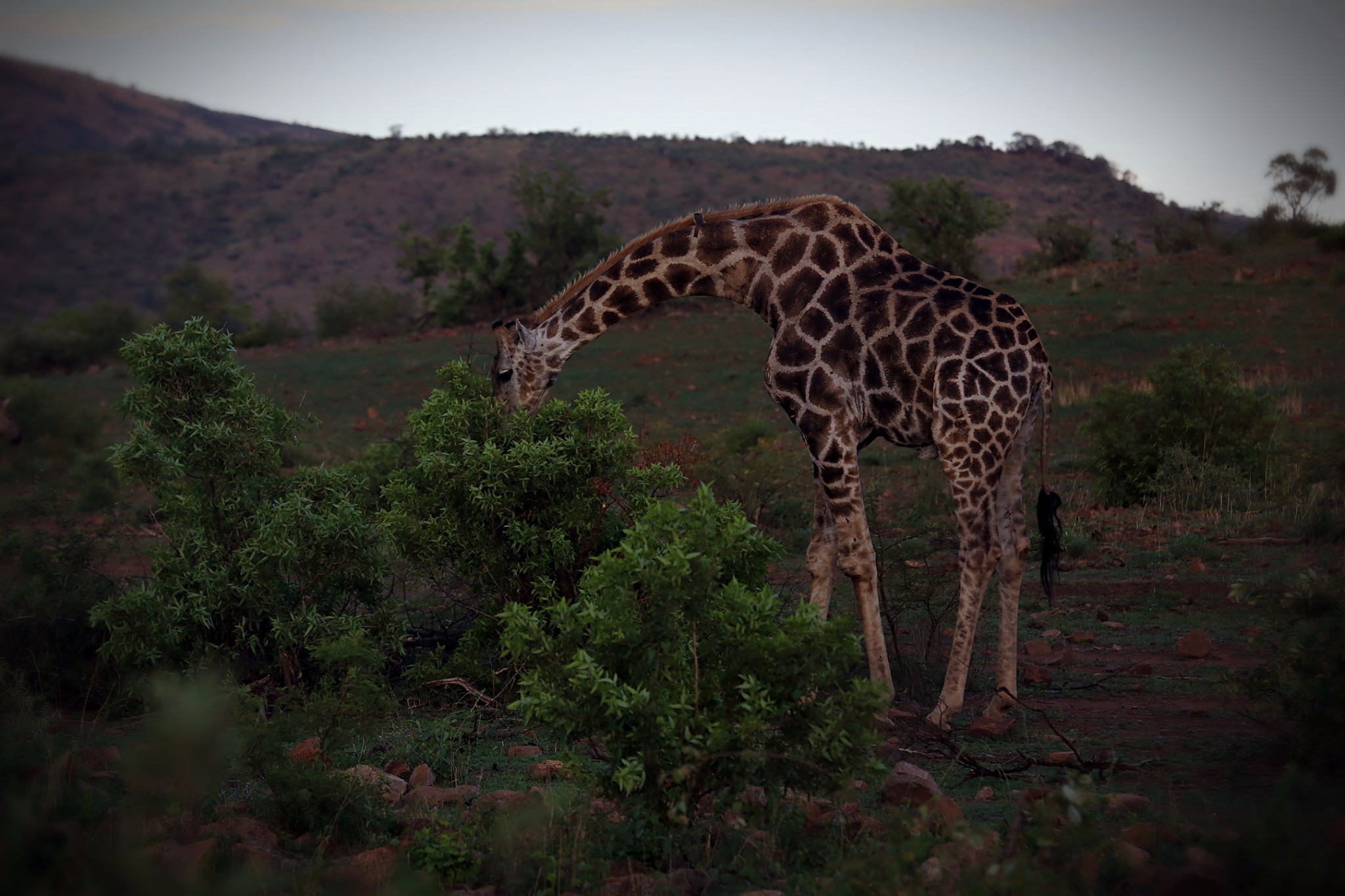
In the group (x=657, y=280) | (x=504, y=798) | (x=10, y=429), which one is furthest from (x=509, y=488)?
(x=10, y=429)

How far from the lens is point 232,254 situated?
61.1 meters

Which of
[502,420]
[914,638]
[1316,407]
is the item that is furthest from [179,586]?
[1316,407]

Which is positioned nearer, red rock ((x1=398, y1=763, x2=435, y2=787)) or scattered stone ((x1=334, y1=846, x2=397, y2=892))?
scattered stone ((x1=334, y1=846, x2=397, y2=892))

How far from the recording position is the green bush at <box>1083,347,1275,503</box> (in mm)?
12961

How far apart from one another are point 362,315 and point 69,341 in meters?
8.41

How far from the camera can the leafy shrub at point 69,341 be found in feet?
104

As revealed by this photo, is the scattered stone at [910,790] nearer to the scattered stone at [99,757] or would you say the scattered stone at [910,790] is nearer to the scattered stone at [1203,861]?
the scattered stone at [1203,861]

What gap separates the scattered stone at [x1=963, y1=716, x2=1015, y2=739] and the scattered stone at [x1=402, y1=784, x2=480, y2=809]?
2.79 metres

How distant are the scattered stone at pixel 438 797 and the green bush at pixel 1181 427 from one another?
10015 millimetres

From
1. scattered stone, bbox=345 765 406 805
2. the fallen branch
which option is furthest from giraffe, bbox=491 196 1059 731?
scattered stone, bbox=345 765 406 805

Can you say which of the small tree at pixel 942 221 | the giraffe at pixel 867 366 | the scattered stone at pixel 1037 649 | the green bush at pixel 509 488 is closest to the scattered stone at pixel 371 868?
the green bush at pixel 509 488

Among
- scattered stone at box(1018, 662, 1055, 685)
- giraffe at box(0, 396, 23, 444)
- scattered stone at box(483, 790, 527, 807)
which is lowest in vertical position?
giraffe at box(0, 396, 23, 444)

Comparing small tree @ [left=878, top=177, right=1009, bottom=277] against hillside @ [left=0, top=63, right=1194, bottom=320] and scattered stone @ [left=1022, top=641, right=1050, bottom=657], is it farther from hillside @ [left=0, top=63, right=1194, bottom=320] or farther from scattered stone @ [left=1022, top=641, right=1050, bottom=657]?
scattered stone @ [left=1022, top=641, right=1050, bottom=657]

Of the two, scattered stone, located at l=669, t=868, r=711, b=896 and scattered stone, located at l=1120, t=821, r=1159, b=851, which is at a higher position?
scattered stone, located at l=1120, t=821, r=1159, b=851
